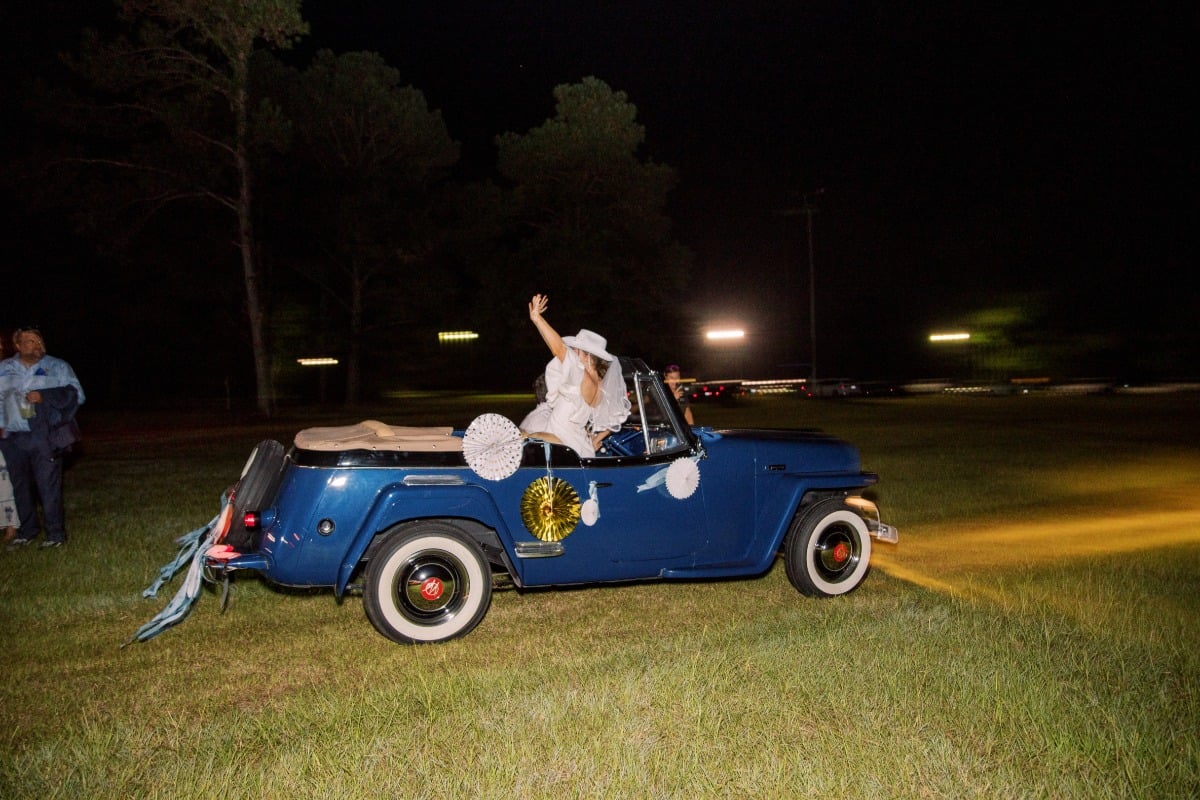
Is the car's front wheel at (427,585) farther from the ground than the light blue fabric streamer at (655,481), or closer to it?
closer to it

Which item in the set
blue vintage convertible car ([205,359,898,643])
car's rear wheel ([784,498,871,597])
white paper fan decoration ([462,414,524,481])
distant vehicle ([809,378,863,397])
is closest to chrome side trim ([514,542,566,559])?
blue vintage convertible car ([205,359,898,643])

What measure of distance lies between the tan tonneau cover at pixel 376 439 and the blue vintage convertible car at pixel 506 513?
0.01 metres

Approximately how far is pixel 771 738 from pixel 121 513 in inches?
331

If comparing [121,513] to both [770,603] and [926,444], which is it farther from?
[926,444]

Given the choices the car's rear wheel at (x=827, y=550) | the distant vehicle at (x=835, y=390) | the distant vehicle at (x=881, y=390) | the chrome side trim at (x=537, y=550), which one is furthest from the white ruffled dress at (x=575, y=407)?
the distant vehicle at (x=881, y=390)

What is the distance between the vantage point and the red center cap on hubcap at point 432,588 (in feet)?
15.5

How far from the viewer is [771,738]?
3441 millimetres

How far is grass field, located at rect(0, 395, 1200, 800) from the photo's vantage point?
3.17m

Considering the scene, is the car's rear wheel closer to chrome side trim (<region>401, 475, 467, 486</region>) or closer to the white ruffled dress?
the white ruffled dress

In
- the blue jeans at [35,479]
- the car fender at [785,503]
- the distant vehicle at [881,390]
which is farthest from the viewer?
the distant vehicle at [881,390]

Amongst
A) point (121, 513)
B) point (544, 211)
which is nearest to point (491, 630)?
point (121, 513)

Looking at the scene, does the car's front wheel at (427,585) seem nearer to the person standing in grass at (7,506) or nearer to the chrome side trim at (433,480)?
the chrome side trim at (433,480)

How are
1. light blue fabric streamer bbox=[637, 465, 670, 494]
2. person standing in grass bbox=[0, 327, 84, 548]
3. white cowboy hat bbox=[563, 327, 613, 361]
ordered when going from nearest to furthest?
1. light blue fabric streamer bbox=[637, 465, 670, 494]
2. white cowboy hat bbox=[563, 327, 613, 361]
3. person standing in grass bbox=[0, 327, 84, 548]

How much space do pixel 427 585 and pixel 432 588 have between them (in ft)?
0.12
